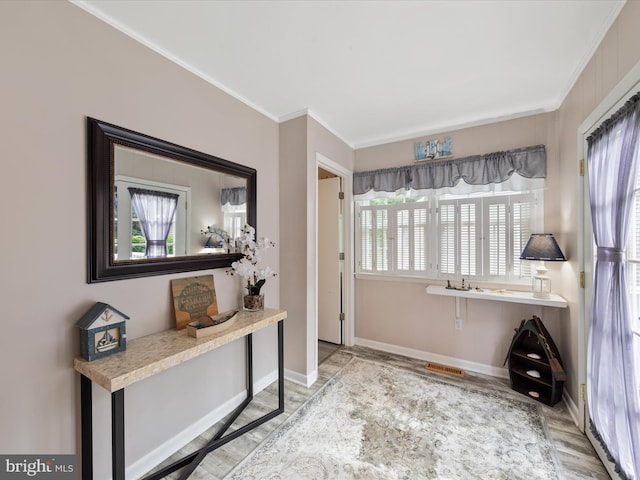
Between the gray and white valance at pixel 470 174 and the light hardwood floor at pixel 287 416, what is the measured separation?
1.85 m

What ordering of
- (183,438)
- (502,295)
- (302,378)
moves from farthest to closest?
(302,378) < (502,295) < (183,438)

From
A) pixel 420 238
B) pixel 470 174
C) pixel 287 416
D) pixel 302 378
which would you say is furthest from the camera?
pixel 420 238

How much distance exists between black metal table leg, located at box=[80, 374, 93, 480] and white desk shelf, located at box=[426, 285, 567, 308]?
8.68 feet

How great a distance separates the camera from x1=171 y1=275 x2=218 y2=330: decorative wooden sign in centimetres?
174

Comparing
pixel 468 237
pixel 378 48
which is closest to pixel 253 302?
pixel 378 48

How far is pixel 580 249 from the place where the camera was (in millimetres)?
1895

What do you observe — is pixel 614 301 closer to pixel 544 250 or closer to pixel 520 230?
pixel 544 250

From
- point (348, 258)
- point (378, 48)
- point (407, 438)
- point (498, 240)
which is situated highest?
point (378, 48)

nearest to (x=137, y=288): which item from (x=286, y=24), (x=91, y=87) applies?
(x=91, y=87)

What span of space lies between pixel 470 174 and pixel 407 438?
2375mm

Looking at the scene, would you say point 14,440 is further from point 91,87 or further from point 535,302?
point 535,302

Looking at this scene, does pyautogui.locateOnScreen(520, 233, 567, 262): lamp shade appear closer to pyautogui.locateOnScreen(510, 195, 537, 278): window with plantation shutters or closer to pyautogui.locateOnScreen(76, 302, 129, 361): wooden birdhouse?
pyautogui.locateOnScreen(510, 195, 537, 278): window with plantation shutters

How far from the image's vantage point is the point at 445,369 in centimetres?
274

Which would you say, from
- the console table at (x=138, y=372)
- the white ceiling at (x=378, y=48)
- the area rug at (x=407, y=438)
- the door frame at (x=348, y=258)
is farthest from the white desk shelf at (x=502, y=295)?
the console table at (x=138, y=372)
